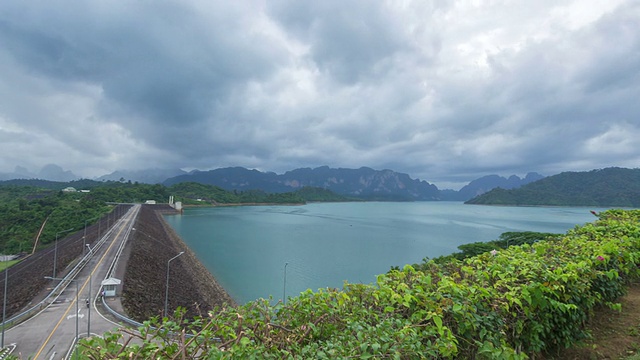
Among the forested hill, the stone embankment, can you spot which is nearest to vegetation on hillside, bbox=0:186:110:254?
the stone embankment

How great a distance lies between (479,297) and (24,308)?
2409 cm

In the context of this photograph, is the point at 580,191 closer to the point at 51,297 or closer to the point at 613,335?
the point at 613,335

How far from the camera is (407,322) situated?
88.1 inches

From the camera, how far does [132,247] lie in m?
31.0

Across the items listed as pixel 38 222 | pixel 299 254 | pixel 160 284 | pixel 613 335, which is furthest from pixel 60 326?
pixel 38 222

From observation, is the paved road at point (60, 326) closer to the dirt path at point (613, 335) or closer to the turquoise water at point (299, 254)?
the turquoise water at point (299, 254)

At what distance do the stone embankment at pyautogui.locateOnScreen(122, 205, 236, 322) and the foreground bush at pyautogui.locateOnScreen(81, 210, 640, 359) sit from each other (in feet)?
48.7

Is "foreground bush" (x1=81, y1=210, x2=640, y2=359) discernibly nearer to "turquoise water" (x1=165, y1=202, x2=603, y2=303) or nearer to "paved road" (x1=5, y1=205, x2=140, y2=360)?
"paved road" (x1=5, y1=205, x2=140, y2=360)

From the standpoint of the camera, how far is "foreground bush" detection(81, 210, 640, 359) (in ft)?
6.49

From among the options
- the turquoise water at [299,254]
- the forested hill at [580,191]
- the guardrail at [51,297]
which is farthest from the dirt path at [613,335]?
the forested hill at [580,191]

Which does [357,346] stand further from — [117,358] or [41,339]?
[41,339]

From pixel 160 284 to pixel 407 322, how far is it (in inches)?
1080

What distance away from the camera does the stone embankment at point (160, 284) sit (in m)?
19.4

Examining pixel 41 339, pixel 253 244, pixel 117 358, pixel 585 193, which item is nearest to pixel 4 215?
pixel 253 244
